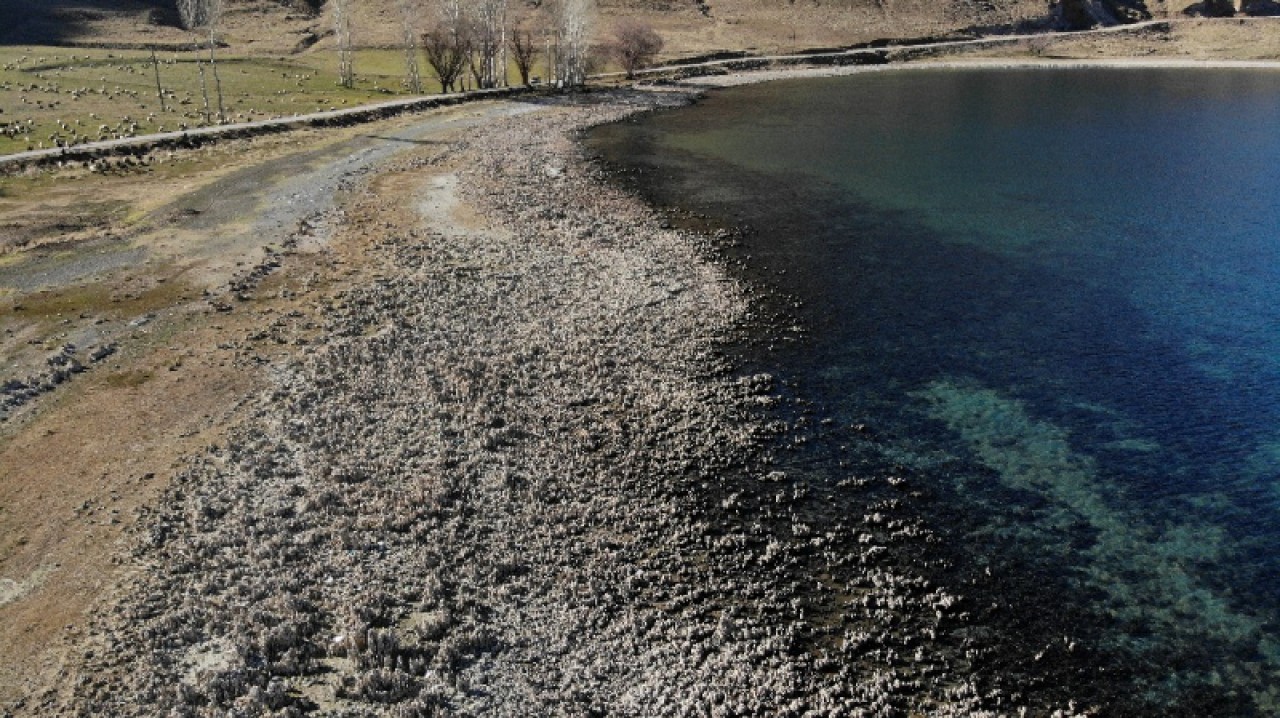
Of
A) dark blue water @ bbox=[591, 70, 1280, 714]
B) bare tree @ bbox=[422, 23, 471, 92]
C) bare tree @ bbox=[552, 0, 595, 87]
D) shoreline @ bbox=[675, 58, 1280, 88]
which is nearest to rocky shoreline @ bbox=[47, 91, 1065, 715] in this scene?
dark blue water @ bbox=[591, 70, 1280, 714]

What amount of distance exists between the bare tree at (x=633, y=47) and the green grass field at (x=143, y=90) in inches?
651

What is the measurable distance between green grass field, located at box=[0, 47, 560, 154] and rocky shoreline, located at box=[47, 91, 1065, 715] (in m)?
53.8

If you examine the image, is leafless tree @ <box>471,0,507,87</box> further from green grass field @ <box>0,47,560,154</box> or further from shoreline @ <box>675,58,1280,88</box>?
shoreline @ <box>675,58,1280,88</box>

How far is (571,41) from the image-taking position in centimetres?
11625

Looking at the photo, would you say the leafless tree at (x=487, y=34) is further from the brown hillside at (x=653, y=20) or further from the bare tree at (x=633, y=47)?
the brown hillside at (x=653, y=20)

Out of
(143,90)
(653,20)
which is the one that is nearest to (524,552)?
(143,90)

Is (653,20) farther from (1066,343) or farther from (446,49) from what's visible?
(1066,343)

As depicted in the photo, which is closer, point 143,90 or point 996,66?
point 143,90

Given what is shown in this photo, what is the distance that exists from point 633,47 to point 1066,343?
99.5m

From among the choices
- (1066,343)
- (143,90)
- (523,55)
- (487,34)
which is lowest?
(1066,343)

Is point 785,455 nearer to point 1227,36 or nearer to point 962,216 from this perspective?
point 962,216

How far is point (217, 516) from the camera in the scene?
26875 millimetres

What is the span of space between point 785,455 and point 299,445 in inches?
699

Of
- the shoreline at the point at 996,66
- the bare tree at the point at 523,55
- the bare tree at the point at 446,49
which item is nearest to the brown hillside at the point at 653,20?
the shoreline at the point at 996,66
